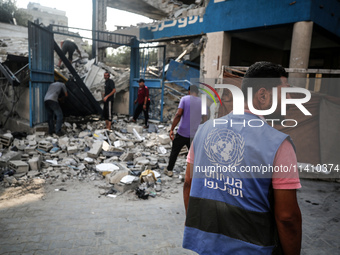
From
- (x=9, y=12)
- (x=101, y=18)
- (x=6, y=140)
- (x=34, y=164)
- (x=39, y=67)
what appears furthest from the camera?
(x=9, y=12)

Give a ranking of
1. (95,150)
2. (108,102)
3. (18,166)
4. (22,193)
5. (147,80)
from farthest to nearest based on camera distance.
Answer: (147,80), (108,102), (95,150), (18,166), (22,193)

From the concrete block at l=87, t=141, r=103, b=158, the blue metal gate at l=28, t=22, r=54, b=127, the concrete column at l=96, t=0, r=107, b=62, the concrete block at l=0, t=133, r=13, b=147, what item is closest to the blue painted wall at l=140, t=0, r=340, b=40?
the blue metal gate at l=28, t=22, r=54, b=127

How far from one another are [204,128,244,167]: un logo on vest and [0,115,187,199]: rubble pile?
3.32 m

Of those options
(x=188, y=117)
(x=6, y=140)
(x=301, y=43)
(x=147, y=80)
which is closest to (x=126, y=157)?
(x=188, y=117)

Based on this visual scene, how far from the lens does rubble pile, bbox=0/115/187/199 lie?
516 cm

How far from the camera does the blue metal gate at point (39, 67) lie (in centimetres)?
713

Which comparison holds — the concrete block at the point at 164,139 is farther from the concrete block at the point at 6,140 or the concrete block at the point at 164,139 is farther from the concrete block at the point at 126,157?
the concrete block at the point at 6,140

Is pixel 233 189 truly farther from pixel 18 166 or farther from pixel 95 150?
pixel 95 150

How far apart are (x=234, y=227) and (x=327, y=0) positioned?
382 inches

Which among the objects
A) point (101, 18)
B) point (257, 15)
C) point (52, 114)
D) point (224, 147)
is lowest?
point (52, 114)

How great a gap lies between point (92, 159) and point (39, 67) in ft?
11.3

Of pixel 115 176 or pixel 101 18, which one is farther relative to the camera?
pixel 101 18

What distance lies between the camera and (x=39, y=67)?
7602 millimetres

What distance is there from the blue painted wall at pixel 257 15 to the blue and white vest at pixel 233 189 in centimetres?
797
